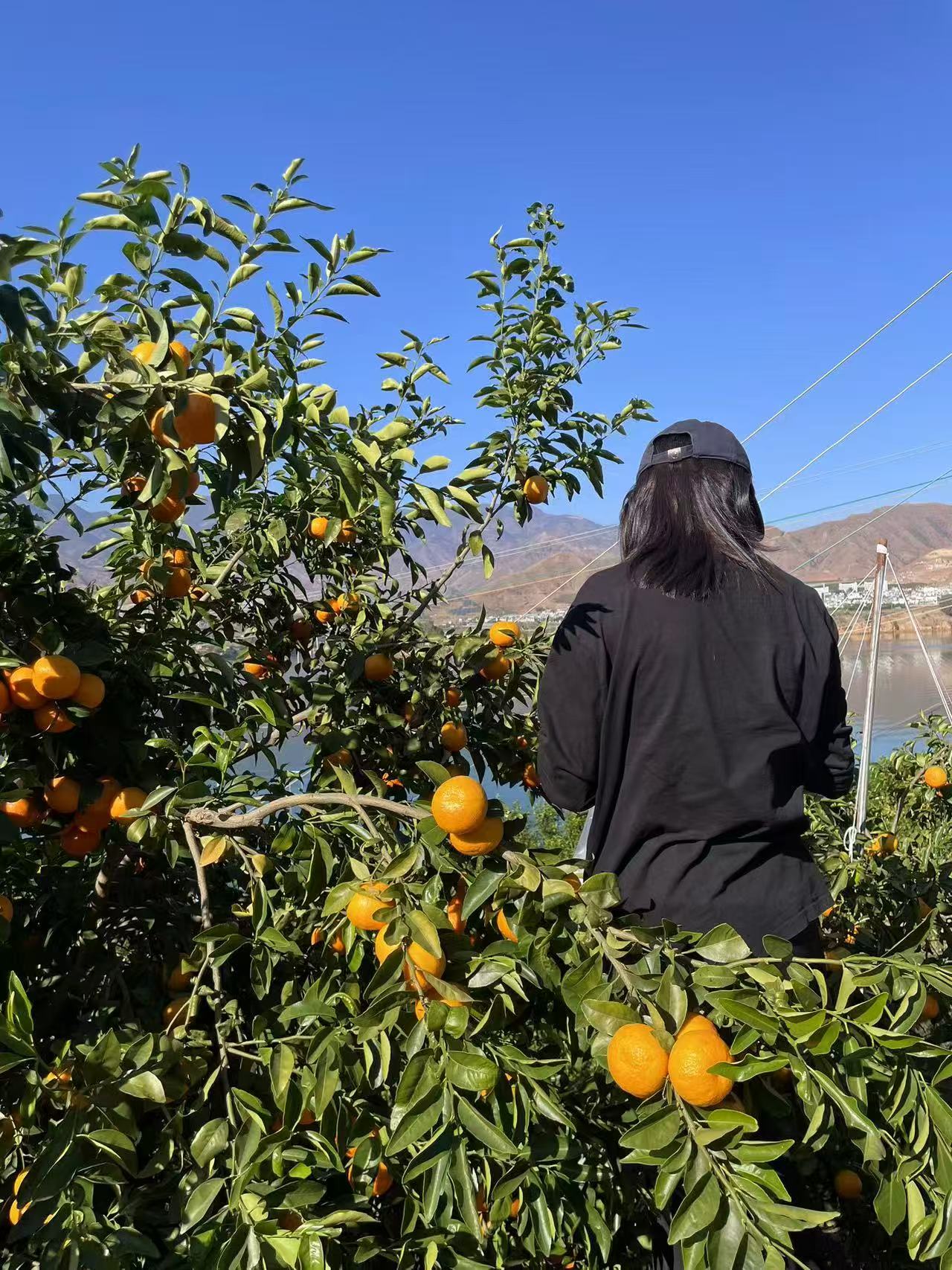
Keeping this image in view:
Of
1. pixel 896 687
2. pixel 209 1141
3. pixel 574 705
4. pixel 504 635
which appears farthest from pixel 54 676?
pixel 896 687

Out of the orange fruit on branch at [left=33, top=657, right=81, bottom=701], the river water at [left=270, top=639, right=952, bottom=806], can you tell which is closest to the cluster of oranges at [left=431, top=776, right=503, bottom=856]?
the orange fruit on branch at [left=33, top=657, right=81, bottom=701]

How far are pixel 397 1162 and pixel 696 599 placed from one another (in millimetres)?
760

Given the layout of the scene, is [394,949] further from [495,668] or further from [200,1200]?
[495,668]

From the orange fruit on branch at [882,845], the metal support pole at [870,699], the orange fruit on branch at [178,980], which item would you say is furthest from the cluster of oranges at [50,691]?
the orange fruit on branch at [882,845]

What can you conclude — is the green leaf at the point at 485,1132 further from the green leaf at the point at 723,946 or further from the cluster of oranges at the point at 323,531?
the cluster of oranges at the point at 323,531

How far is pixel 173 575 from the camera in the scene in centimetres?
145

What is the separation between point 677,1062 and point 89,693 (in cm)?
84

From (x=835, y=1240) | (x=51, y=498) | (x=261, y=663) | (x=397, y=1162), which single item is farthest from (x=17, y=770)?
(x=835, y=1240)

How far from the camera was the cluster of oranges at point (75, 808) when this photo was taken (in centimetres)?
111

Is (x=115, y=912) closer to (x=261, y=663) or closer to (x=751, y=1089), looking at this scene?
(x=261, y=663)

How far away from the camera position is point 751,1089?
0.83 metres

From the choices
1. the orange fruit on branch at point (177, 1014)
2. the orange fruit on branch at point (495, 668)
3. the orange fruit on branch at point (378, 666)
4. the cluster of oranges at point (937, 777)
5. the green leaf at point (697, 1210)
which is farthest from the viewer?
the cluster of oranges at point (937, 777)

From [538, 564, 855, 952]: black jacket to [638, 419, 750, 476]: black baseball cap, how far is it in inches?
7.0

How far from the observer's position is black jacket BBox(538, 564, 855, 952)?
1125mm
